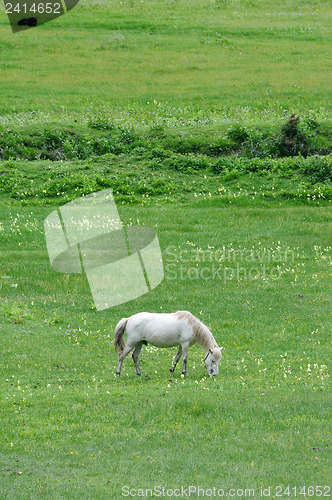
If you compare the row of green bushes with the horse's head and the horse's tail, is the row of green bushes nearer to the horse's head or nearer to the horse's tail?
the horse's tail

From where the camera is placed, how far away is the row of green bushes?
139 feet

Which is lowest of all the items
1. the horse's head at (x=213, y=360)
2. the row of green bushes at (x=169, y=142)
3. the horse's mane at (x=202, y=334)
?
the row of green bushes at (x=169, y=142)

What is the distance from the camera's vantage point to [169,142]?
43562 mm

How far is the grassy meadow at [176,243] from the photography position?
11.5 m

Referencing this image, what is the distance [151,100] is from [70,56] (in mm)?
13203

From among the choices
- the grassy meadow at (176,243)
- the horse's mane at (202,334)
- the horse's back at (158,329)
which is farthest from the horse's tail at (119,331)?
the horse's mane at (202,334)

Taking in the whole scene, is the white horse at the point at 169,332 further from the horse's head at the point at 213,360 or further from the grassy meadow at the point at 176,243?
the grassy meadow at the point at 176,243

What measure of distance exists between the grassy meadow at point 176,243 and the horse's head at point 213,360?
0.53m

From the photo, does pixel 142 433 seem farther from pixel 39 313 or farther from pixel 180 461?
pixel 39 313

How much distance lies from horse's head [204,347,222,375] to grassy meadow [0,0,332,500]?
53 cm

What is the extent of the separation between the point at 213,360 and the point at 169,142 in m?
30.0

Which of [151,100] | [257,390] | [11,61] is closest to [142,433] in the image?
[257,390]

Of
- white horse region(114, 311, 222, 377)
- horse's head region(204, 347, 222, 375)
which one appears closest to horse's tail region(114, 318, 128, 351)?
white horse region(114, 311, 222, 377)

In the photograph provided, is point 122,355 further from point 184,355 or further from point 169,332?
point 184,355
